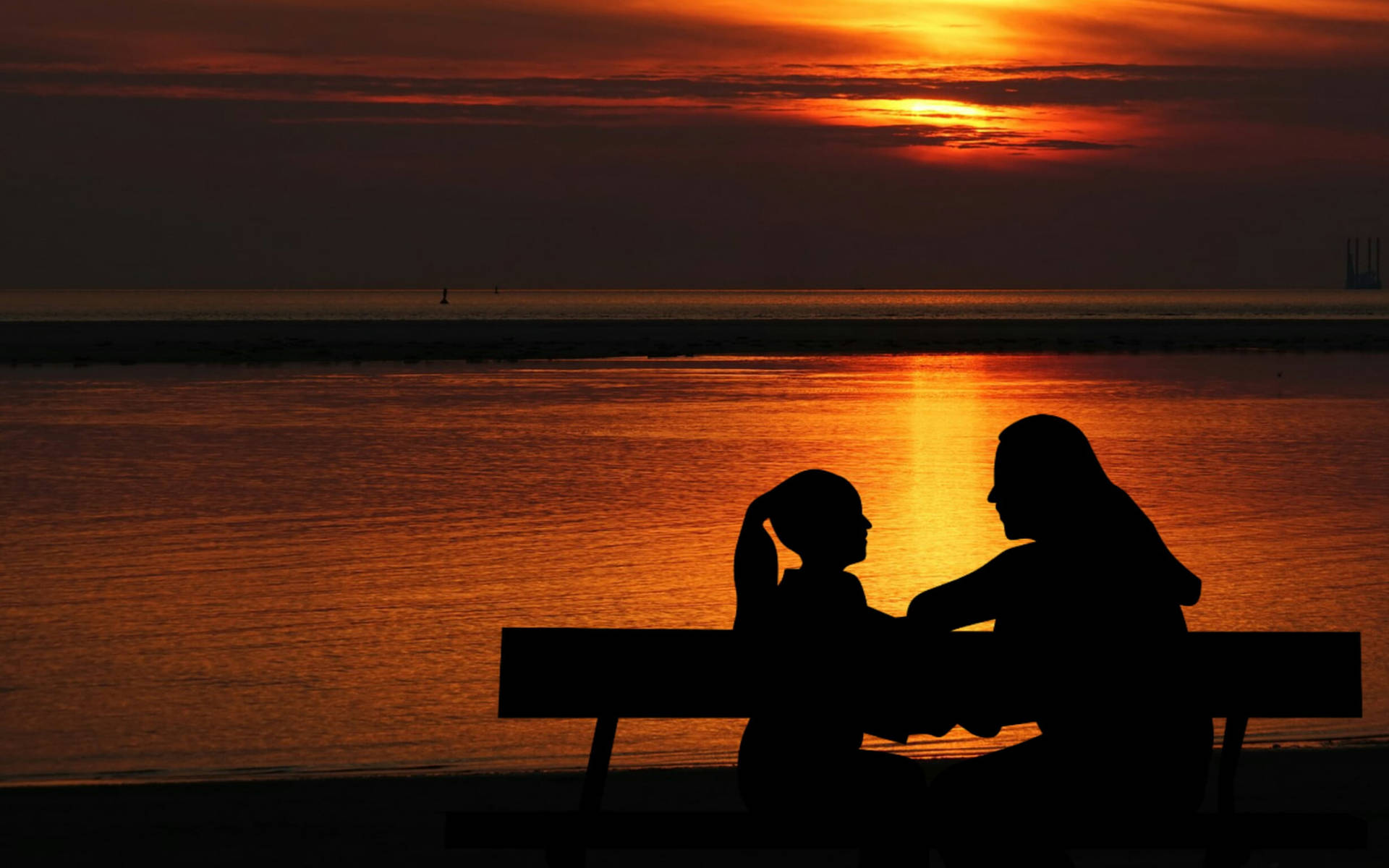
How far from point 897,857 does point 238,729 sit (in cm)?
421

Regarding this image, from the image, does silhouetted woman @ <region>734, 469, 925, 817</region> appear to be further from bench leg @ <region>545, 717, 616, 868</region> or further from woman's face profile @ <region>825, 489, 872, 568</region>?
bench leg @ <region>545, 717, 616, 868</region>

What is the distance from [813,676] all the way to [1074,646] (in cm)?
60

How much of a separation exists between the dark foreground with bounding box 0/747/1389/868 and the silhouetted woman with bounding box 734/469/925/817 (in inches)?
57.0

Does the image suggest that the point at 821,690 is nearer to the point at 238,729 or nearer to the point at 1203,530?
the point at 238,729

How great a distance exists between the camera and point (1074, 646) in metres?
3.82

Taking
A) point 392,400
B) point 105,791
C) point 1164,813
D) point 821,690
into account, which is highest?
point 392,400

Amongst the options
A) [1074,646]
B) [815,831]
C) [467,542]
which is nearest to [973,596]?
[1074,646]

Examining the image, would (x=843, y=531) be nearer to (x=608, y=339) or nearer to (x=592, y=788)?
(x=592, y=788)

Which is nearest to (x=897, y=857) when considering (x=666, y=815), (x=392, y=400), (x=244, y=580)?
(x=666, y=815)

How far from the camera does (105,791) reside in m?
6.22

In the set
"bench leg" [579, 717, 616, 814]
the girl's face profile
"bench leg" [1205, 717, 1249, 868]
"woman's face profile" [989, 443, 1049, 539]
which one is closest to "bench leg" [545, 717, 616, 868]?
"bench leg" [579, 717, 616, 814]

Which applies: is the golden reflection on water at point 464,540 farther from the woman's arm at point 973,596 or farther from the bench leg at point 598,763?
the bench leg at point 598,763

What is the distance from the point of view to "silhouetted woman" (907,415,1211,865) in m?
3.74

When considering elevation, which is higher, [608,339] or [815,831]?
[608,339]
